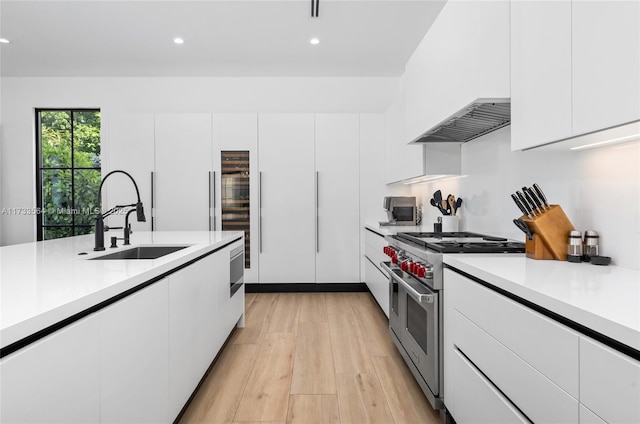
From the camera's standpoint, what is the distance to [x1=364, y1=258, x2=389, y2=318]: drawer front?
3.13m

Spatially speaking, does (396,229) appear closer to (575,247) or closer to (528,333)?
(575,247)

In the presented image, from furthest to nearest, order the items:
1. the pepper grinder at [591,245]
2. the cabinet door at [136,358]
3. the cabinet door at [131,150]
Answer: the cabinet door at [131,150]
the pepper grinder at [591,245]
the cabinet door at [136,358]

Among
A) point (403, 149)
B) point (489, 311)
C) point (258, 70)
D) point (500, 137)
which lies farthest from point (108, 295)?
point (258, 70)

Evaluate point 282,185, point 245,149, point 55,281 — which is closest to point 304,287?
point 282,185

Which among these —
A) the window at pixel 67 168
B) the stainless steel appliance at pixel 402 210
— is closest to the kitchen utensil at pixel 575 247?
the stainless steel appliance at pixel 402 210

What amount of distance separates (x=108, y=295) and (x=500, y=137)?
230 centimetres

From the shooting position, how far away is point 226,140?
172 inches

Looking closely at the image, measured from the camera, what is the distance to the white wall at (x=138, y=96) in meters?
4.85

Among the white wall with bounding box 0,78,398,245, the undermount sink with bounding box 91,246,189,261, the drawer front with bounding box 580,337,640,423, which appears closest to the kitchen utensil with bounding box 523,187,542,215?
the drawer front with bounding box 580,337,640,423

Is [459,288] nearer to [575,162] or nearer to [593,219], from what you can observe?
[593,219]

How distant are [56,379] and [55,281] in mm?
404

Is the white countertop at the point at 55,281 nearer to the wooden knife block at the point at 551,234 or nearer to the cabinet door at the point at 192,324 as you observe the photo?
the cabinet door at the point at 192,324

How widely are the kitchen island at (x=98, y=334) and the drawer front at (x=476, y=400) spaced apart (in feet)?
4.13

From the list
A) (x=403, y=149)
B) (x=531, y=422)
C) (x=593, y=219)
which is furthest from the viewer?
(x=403, y=149)
